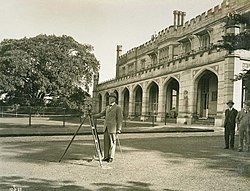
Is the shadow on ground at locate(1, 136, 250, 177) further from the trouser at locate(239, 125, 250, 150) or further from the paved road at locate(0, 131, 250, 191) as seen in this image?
the trouser at locate(239, 125, 250, 150)

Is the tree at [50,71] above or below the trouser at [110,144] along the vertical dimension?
above

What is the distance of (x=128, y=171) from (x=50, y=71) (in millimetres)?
1928

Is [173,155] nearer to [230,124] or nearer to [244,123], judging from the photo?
[244,123]

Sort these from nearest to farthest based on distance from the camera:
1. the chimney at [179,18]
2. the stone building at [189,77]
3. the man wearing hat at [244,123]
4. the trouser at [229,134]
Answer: the man wearing hat at [244,123] → the stone building at [189,77] → the trouser at [229,134] → the chimney at [179,18]

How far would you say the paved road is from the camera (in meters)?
3.84

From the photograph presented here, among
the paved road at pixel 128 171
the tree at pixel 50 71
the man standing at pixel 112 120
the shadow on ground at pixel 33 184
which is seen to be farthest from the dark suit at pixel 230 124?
the shadow on ground at pixel 33 184

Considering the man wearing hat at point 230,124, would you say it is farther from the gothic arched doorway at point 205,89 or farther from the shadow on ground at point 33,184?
the gothic arched doorway at point 205,89

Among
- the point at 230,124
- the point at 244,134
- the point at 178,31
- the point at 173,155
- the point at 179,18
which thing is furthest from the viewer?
the point at 178,31

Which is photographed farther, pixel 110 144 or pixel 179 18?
pixel 179 18

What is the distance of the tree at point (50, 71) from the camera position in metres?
4.96

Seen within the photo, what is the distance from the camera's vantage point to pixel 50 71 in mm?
4969

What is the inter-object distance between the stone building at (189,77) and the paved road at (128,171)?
4.07ft

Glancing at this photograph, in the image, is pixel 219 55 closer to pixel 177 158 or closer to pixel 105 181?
pixel 177 158

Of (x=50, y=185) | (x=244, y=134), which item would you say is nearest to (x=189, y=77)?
(x=244, y=134)
